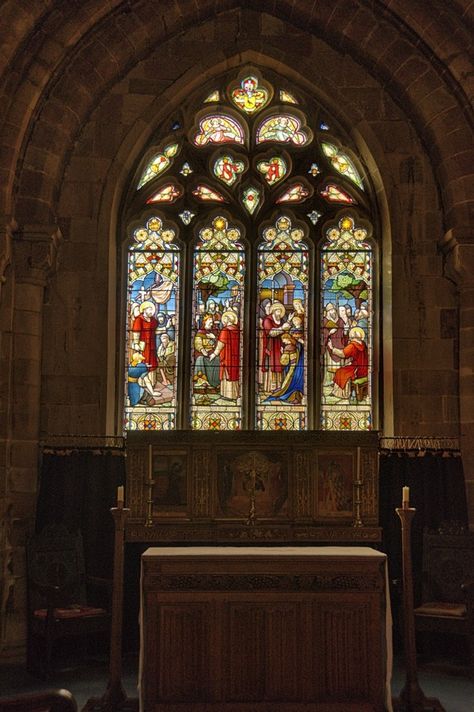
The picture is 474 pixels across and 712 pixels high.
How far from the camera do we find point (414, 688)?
7.10 meters

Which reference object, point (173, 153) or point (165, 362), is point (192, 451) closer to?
point (165, 362)

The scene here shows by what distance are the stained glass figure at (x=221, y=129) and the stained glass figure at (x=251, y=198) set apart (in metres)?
0.61

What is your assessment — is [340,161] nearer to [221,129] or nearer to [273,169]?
[273,169]

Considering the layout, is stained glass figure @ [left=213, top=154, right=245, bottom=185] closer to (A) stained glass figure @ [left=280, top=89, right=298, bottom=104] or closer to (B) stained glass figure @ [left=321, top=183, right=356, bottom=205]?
(A) stained glass figure @ [left=280, top=89, right=298, bottom=104]

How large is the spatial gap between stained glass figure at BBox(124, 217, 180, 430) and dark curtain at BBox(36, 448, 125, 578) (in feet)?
2.69

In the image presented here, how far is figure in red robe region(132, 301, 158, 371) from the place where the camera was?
10875 millimetres

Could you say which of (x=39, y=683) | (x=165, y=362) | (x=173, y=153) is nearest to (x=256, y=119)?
(x=173, y=153)

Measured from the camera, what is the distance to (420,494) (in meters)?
9.94

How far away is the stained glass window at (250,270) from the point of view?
10.8 m

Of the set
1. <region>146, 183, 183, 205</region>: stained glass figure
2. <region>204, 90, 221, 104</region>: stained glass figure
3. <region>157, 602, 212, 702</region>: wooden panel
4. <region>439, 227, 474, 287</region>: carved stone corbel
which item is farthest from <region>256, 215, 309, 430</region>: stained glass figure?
<region>157, 602, 212, 702</region>: wooden panel

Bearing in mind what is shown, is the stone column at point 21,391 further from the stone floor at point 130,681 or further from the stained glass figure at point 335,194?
the stained glass figure at point 335,194

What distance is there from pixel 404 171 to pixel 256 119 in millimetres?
1918

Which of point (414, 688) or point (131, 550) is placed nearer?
point (414, 688)

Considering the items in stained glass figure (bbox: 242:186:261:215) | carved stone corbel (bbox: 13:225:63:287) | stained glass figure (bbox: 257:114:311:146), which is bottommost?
carved stone corbel (bbox: 13:225:63:287)
